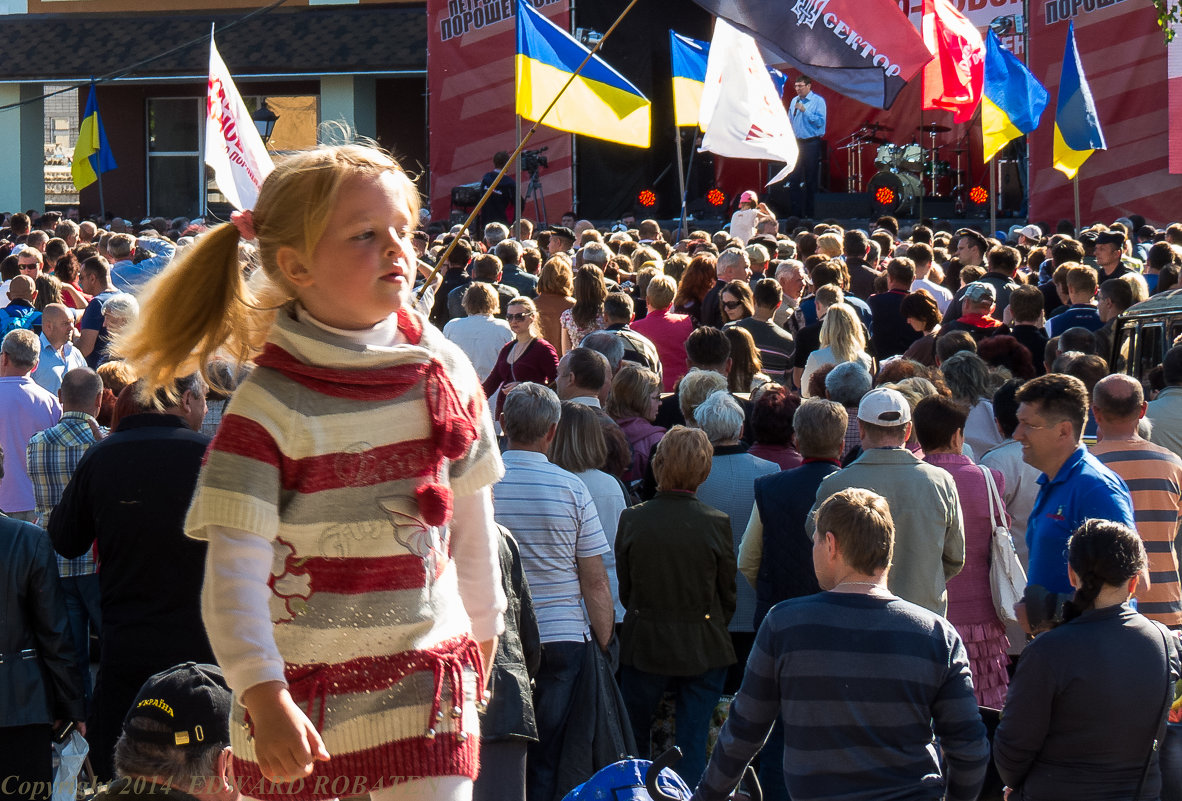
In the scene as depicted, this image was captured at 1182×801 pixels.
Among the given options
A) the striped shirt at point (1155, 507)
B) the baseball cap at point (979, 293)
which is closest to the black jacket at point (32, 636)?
the striped shirt at point (1155, 507)

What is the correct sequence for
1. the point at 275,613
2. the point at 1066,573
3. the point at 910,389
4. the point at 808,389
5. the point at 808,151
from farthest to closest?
the point at 808,151, the point at 808,389, the point at 910,389, the point at 1066,573, the point at 275,613

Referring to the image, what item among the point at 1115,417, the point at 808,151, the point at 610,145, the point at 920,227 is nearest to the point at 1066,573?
the point at 1115,417

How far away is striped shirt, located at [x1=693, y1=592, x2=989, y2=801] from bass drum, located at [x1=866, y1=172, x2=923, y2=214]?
17.7 meters

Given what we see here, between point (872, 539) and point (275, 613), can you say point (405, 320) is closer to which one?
point (275, 613)

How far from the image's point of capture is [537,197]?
21500 mm

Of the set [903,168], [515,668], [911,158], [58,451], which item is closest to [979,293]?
[515,668]

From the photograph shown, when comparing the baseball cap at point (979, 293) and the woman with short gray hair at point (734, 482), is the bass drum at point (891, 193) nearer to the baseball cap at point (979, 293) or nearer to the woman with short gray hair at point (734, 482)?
the baseball cap at point (979, 293)

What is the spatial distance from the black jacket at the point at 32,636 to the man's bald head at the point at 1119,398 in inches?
149

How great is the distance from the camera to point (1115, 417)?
5.46m

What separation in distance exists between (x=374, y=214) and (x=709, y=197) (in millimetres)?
19904

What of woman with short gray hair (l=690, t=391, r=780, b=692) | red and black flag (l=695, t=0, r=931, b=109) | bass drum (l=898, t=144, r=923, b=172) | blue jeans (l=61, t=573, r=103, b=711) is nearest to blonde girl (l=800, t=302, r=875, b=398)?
red and black flag (l=695, t=0, r=931, b=109)

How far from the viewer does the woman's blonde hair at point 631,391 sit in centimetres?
696

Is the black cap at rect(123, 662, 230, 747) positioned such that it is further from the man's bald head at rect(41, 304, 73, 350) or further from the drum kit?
the drum kit

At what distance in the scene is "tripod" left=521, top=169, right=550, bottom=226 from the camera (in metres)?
21.1
